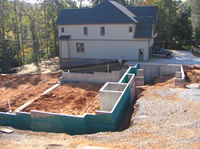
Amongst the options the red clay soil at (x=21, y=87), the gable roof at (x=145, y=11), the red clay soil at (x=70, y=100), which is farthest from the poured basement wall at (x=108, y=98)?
the gable roof at (x=145, y=11)

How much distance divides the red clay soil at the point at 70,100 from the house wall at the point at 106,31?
28.2 ft

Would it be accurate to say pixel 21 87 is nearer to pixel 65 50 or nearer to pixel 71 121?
pixel 65 50

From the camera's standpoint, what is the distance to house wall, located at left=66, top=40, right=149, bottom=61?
2559 centimetres

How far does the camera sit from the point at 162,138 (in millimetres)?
8633

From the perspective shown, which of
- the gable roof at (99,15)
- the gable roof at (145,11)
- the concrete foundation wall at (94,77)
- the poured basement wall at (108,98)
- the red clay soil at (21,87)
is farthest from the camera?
the gable roof at (145,11)

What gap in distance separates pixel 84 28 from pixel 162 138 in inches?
820

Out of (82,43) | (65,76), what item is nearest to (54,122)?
(65,76)

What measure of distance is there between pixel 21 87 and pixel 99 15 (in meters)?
12.7

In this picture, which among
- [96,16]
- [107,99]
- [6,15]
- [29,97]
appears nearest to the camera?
[107,99]

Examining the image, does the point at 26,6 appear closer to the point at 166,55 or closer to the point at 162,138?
the point at 166,55

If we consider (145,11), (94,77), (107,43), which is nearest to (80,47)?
(107,43)

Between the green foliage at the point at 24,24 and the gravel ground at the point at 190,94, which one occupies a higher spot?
the green foliage at the point at 24,24

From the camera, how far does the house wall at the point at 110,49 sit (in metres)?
25.6

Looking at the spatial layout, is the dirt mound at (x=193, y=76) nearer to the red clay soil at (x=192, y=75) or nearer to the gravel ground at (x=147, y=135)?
the red clay soil at (x=192, y=75)
